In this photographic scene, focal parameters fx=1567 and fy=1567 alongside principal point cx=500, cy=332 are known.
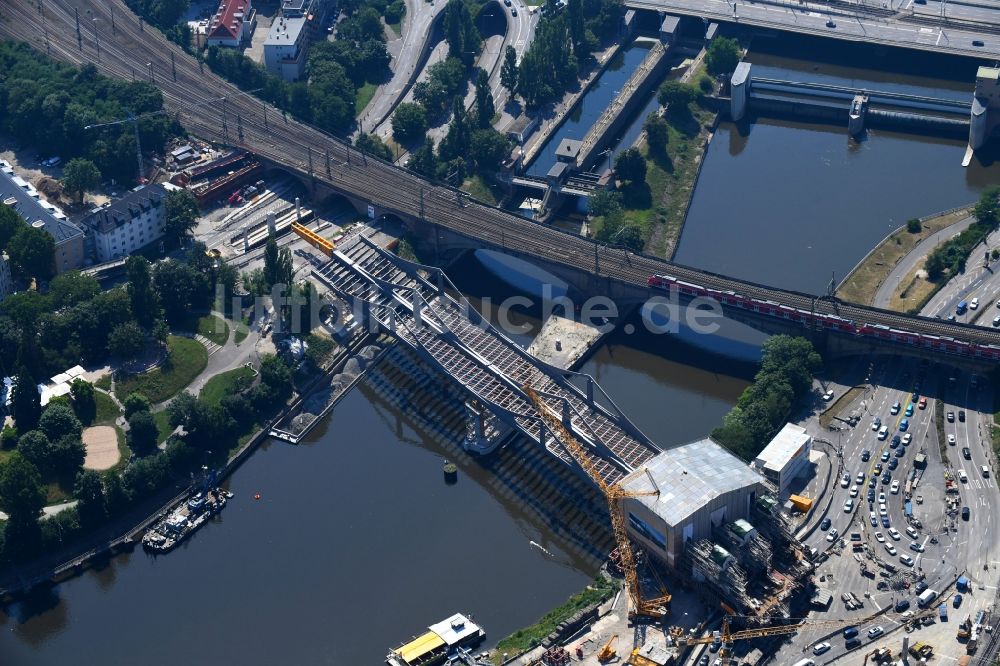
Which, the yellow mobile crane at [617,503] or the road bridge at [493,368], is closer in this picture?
the yellow mobile crane at [617,503]

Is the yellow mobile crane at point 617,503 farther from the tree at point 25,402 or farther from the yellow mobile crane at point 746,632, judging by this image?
the tree at point 25,402

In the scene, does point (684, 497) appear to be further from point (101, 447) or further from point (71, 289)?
point (71, 289)

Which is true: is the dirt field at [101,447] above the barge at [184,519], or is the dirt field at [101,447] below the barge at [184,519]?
above

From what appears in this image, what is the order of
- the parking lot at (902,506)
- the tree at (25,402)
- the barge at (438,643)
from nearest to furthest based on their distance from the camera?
1. the parking lot at (902,506)
2. the barge at (438,643)
3. the tree at (25,402)

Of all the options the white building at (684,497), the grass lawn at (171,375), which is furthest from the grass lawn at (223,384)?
the white building at (684,497)


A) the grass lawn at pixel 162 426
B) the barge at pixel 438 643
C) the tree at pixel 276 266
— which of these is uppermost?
the tree at pixel 276 266

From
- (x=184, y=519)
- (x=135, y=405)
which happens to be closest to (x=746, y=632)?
(x=184, y=519)

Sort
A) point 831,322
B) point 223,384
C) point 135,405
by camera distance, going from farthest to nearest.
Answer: point 223,384 → point 831,322 → point 135,405
